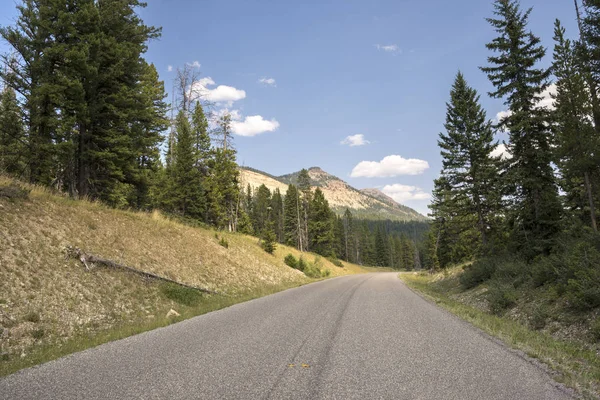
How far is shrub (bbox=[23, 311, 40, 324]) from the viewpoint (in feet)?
24.0

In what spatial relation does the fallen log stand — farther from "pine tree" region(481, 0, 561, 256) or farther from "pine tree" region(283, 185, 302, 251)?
"pine tree" region(283, 185, 302, 251)

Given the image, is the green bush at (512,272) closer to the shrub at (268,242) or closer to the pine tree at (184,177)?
the shrub at (268,242)

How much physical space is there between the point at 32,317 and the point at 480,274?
1945cm

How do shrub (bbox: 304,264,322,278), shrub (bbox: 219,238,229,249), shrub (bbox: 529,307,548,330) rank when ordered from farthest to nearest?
shrub (bbox: 304,264,322,278)
shrub (bbox: 219,238,229,249)
shrub (bbox: 529,307,548,330)

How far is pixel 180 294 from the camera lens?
12859 mm

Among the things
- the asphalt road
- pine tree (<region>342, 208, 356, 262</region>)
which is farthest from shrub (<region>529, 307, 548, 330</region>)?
pine tree (<region>342, 208, 356, 262</region>)

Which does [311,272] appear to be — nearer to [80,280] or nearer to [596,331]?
[80,280]

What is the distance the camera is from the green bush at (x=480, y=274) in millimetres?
17469

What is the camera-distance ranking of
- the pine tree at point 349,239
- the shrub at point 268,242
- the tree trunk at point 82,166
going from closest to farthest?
the tree trunk at point 82,166, the shrub at point 268,242, the pine tree at point 349,239

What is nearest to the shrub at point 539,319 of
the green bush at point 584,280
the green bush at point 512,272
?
the green bush at point 584,280

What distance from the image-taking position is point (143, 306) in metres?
10.8

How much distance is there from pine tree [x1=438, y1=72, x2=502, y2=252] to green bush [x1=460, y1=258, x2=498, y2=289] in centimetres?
498

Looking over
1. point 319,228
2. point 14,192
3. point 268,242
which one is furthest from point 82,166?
point 319,228

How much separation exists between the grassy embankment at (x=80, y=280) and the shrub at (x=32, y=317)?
18 millimetres
